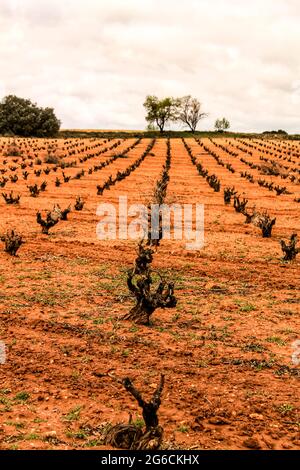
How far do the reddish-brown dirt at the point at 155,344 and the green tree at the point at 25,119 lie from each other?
60.7 m

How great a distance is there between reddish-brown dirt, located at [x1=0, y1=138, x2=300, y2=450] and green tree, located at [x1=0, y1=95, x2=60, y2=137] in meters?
60.7

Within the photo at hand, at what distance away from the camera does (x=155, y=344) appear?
6855 millimetres

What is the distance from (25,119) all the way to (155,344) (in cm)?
6779

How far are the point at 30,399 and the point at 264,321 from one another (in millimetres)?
3905

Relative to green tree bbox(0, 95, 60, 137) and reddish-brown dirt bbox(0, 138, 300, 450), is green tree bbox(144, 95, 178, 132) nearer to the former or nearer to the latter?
green tree bbox(0, 95, 60, 137)

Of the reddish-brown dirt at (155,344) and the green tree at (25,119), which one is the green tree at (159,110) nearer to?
the green tree at (25,119)

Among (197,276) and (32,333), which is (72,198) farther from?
(32,333)

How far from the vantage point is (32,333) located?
7.06 meters

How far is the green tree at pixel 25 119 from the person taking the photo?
2768 inches

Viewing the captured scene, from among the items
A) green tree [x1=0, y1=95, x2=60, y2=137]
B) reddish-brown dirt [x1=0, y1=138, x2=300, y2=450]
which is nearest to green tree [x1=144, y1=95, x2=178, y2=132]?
green tree [x1=0, y1=95, x2=60, y2=137]

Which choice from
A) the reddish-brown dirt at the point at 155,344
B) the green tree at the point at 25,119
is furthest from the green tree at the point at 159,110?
the reddish-brown dirt at the point at 155,344

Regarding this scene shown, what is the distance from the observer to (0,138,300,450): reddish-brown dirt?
4.99 m

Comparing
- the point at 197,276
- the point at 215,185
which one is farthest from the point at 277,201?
the point at 197,276

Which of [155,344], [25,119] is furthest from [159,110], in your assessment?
[155,344]
